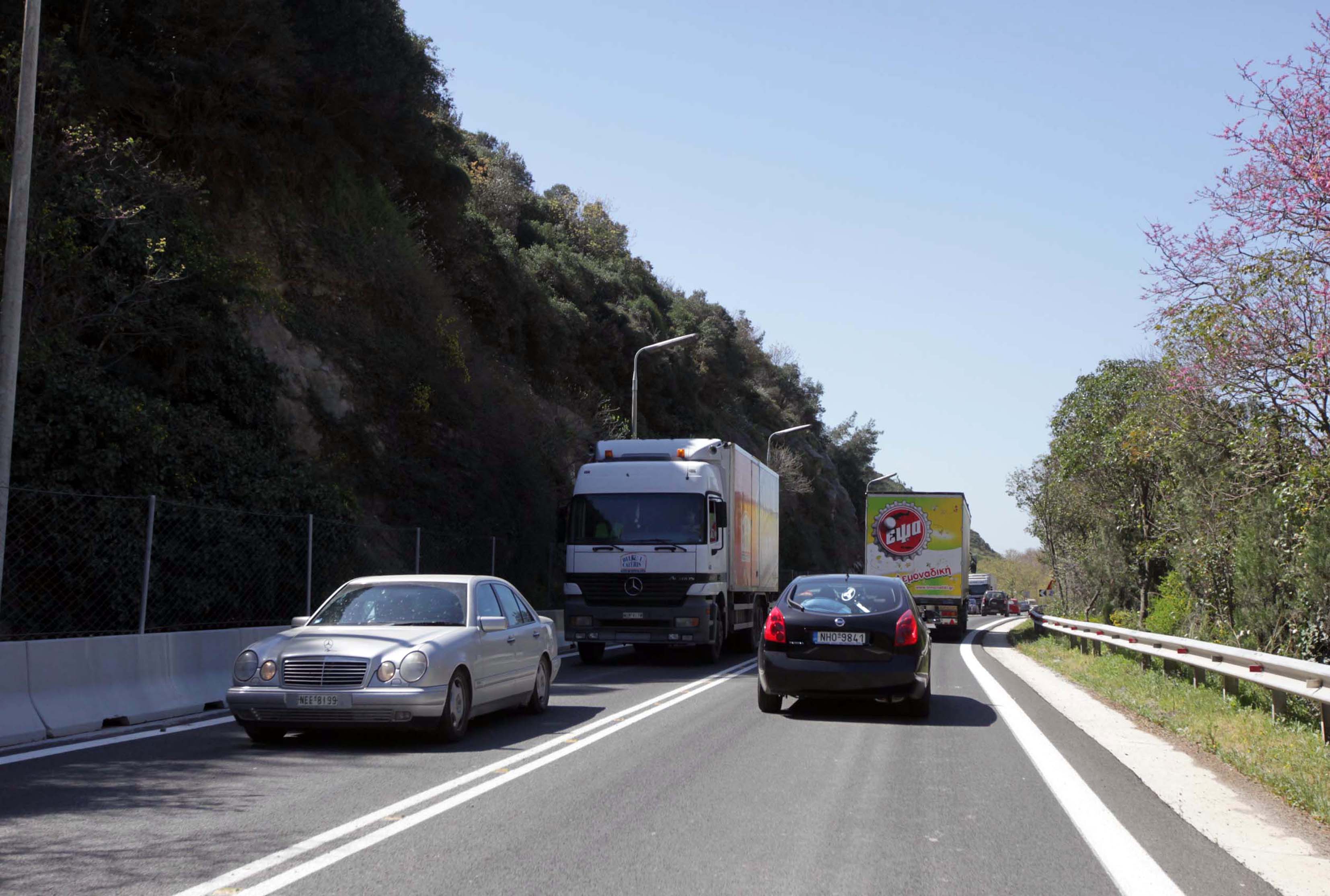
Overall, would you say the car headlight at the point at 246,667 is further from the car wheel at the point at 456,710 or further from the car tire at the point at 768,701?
the car tire at the point at 768,701

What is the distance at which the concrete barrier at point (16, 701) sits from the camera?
9.77 m

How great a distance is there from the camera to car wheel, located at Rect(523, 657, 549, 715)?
12.5 metres

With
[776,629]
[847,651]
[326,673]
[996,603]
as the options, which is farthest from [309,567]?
[996,603]

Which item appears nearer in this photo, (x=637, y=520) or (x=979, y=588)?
(x=637, y=520)

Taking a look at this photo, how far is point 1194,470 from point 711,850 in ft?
88.3

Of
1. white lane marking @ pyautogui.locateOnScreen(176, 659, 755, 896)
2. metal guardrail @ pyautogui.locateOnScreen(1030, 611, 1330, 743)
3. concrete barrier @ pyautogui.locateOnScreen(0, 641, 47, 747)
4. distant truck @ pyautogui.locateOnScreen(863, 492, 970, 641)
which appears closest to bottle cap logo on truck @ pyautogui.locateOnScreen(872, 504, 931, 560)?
distant truck @ pyautogui.locateOnScreen(863, 492, 970, 641)

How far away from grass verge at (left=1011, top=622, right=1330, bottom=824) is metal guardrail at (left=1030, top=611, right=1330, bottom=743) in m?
0.21

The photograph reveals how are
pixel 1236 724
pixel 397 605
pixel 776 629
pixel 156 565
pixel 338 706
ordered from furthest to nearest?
pixel 156 565 → pixel 776 629 → pixel 1236 724 → pixel 397 605 → pixel 338 706

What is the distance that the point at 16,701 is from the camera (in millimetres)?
9992

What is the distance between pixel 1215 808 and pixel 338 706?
6.27 m

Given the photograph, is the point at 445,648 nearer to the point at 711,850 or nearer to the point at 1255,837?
the point at 711,850

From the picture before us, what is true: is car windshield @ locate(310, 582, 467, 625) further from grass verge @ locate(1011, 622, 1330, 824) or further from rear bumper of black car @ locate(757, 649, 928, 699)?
grass verge @ locate(1011, 622, 1330, 824)

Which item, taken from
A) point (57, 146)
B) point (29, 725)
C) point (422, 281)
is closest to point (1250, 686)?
point (29, 725)

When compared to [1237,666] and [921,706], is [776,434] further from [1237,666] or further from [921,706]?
[921,706]
